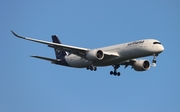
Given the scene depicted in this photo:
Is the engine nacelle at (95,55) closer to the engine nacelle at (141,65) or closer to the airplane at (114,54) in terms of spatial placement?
the airplane at (114,54)

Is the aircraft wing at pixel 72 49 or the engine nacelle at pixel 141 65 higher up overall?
the aircraft wing at pixel 72 49

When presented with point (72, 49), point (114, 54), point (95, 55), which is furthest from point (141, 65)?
point (72, 49)

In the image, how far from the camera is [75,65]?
64625 mm

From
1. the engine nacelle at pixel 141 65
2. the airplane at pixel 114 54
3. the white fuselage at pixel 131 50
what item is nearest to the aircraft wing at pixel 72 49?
the airplane at pixel 114 54

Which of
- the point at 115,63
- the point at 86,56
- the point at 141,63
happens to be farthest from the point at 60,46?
the point at 141,63

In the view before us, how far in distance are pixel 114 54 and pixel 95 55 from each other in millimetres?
2620

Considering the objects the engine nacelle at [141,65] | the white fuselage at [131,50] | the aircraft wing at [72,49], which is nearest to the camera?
the white fuselage at [131,50]

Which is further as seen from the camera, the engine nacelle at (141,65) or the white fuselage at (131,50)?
the engine nacelle at (141,65)

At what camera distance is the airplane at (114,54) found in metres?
57.3

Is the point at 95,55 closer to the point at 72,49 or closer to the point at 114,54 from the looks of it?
the point at 114,54

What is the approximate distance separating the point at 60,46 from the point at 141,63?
1254cm

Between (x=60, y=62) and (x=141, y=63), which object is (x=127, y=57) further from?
(x=60, y=62)

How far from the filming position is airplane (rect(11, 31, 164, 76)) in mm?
57281

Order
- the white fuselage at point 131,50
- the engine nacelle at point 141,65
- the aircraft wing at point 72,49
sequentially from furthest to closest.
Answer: the engine nacelle at point 141,65
the aircraft wing at point 72,49
the white fuselage at point 131,50
